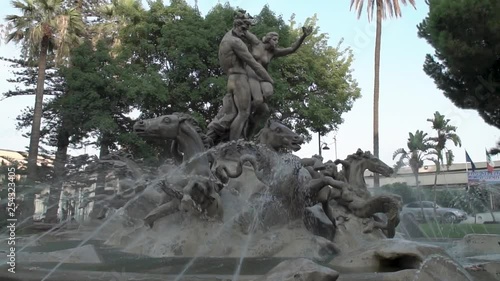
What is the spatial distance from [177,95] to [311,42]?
405 inches

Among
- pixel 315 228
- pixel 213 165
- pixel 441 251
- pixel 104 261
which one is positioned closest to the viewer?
pixel 441 251

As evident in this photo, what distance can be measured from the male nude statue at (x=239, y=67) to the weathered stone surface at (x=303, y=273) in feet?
16.4

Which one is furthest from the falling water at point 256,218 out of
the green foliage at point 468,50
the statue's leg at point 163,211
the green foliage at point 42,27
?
the green foliage at point 42,27

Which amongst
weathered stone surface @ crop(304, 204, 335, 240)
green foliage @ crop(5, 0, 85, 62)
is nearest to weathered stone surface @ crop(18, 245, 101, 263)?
weathered stone surface @ crop(304, 204, 335, 240)

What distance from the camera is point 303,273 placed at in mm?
3840

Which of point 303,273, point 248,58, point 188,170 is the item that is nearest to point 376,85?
point 248,58

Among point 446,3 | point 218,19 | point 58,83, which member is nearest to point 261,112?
point 446,3

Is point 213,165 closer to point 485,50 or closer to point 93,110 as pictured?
point 485,50

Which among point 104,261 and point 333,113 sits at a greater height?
point 333,113

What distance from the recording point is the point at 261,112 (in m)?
9.12

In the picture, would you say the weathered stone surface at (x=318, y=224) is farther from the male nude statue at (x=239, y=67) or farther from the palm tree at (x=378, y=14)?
the palm tree at (x=378, y=14)

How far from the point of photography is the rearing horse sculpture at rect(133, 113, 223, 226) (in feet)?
20.2

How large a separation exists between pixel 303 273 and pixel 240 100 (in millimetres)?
5337

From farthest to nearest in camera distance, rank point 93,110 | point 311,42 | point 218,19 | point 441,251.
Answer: point 311,42 < point 218,19 < point 93,110 < point 441,251
